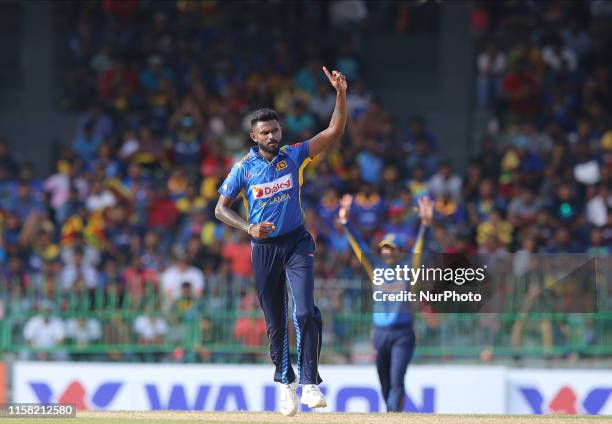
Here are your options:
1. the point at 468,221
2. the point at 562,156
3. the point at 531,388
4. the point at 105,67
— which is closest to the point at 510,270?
the point at 531,388

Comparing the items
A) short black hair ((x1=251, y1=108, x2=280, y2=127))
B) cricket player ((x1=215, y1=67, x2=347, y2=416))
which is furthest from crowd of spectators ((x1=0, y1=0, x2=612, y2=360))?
short black hair ((x1=251, y1=108, x2=280, y2=127))

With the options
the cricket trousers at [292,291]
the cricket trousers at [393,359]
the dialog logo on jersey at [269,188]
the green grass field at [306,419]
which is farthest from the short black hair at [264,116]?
the cricket trousers at [393,359]

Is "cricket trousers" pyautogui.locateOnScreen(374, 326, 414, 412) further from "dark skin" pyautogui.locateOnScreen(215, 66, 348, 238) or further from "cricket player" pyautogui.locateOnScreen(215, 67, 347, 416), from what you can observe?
"dark skin" pyautogui.locateOnScreen(215, 66, 348, 238)

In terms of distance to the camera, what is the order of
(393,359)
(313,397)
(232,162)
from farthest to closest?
(232,162) < (393,359) < (313,397)

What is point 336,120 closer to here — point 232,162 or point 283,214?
point 283,214

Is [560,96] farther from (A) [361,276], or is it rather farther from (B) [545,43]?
(A) [361,276]

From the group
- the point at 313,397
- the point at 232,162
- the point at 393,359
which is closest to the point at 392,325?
the point at 393,359

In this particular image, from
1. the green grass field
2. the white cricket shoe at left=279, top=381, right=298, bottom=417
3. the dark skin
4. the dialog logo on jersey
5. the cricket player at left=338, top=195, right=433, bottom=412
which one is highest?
the dark skin

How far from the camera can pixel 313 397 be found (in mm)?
10352

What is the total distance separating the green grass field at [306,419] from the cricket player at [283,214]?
1.99 ft

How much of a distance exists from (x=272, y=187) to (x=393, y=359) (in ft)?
12.7

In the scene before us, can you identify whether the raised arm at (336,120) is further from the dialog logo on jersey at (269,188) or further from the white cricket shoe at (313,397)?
the white cricket shoe at (313,397)

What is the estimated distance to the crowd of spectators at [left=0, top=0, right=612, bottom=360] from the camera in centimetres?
1775

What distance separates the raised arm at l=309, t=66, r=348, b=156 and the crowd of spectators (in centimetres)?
678
